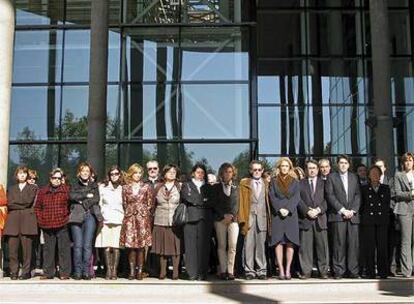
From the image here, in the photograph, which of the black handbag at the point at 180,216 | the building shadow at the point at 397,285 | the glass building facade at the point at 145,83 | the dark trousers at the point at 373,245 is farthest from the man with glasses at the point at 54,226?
the glass building facade at the point at 145,83

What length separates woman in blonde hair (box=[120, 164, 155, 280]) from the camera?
35.4 ft

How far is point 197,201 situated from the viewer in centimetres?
1094

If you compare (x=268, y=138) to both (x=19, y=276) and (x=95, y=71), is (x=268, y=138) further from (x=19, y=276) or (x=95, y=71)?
(x=19, y=276)

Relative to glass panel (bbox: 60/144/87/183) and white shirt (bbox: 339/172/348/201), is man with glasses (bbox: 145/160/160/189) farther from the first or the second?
glass panel (bbox: 60/144/87/183)

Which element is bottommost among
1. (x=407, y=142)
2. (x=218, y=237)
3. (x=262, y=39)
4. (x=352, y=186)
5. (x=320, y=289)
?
(x=320, y=289)

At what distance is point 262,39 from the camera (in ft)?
78.1

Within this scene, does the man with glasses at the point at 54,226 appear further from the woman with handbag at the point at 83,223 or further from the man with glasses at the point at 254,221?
the man with glasses at the point at 254,221

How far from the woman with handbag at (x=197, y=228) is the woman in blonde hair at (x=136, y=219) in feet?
1.97

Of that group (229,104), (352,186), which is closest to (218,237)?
(352,186)


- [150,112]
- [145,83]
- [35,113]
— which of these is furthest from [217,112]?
[35,113]

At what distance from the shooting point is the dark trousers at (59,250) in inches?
434

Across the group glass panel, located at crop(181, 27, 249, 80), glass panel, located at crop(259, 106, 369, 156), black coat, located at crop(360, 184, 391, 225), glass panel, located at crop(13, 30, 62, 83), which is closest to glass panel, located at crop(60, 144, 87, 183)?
glass panel, located at crop(13, 30, 62, 83)

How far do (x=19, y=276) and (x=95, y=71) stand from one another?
5766 mm

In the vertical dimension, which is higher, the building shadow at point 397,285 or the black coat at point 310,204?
Result: the black coat at point 310,204
